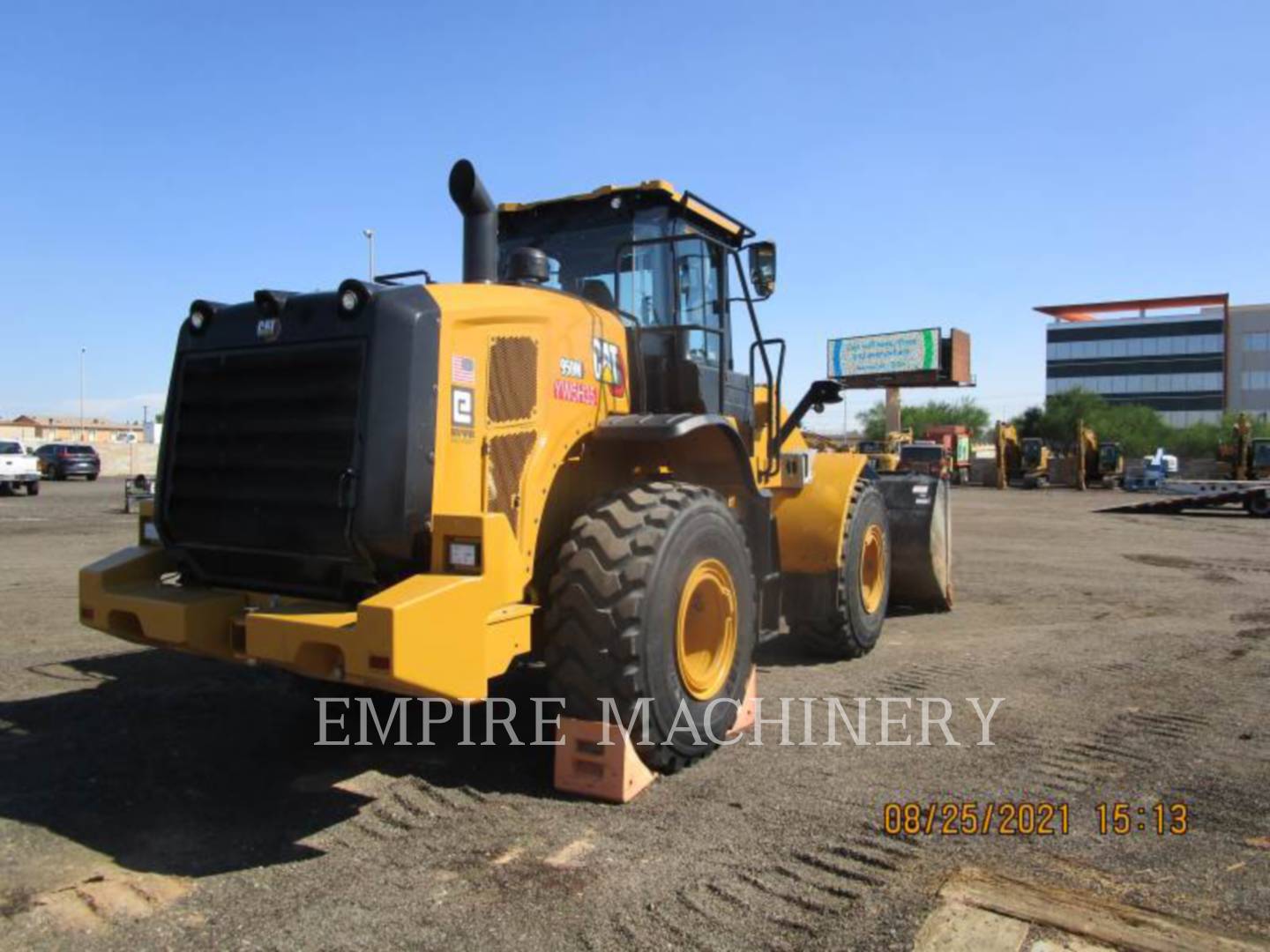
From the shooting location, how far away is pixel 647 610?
4125 mm

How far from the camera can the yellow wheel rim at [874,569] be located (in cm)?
749

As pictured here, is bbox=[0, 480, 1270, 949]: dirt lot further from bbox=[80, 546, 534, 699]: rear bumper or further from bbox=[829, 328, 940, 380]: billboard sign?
bbox=[829, 328, 940, 380]: billboard sign

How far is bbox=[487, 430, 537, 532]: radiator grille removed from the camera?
423 centimetres

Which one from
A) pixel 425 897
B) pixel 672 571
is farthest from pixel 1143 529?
pixel 425 897

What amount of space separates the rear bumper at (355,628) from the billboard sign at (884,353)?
4842cm

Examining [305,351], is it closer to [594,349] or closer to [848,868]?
[594,349]

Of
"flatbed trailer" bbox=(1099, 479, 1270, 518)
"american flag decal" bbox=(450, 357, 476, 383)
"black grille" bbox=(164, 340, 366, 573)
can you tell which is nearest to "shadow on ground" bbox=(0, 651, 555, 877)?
"black grille" bbox=(164, 340, 366, 573)

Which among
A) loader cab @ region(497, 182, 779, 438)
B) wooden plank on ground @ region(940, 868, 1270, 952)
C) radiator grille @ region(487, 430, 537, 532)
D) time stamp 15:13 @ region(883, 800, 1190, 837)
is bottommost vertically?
wooden plank on ground @ region(940, 868, 1270, 952)

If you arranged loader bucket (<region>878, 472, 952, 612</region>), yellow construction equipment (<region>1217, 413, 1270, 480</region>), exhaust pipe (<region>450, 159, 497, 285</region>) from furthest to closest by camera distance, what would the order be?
yellow construction equipment (<region>1217, 413, 1270, 480</region>)
loader bucket (<region>878, 472, 952, 612</region>)
exhaust pipe (<region>450, 159, 497, 285</region>)

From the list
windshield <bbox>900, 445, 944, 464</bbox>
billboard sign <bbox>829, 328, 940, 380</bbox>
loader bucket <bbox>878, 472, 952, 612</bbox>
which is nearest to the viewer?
loader bucket <bbox>878, 472, 952, 612</bbox>

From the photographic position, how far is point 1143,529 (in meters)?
21.2

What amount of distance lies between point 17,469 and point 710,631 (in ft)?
97.4

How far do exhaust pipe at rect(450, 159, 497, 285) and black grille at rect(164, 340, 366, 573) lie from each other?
1.24m

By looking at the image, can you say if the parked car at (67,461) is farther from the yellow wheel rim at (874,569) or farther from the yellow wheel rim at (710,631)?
the yellow wheel rim at (710,631)
